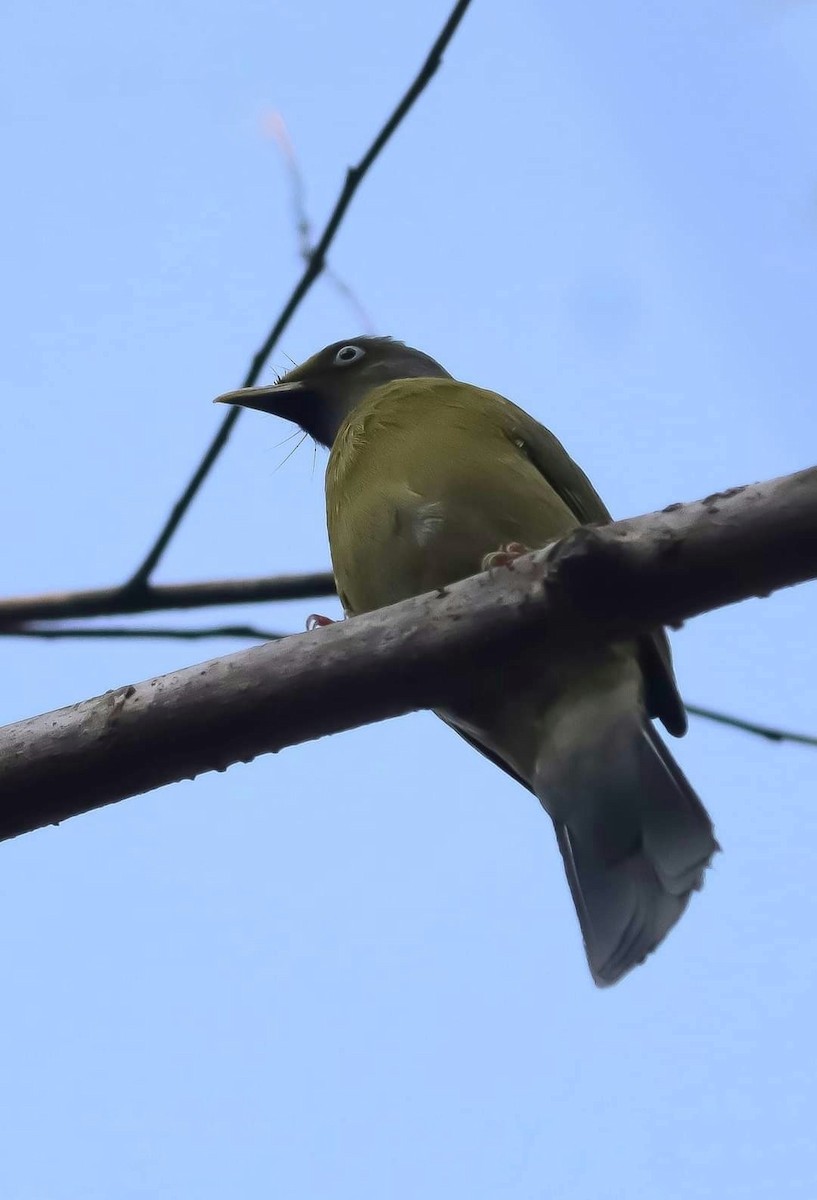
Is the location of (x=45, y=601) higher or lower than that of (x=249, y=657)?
higher

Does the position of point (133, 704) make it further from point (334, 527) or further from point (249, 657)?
point (334, 527)

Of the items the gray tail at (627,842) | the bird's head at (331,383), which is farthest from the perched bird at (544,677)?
the bird's head at (331,383)

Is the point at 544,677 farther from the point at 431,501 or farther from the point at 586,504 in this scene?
the point at 586,504

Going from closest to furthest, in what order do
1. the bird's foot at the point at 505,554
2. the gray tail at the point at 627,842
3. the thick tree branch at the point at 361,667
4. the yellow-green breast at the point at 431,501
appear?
the thick tree branch at the point at 361,667 < the bird's foot at the point at 505,554 < the gray tail at the point at 627,842 < the yellow-green breast at the point at 431,501

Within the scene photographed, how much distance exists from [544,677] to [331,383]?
2094mm

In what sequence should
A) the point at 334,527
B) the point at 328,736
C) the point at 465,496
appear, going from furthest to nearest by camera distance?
1. the point at 334,527
2. the point at 465,496
3. the point at 328,736

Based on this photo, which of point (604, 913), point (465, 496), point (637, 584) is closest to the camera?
point (637, 584)

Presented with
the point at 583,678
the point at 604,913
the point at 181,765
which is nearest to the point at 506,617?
the point at 181,765

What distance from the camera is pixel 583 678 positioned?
3.50m

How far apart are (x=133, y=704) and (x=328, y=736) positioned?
15.7 inches

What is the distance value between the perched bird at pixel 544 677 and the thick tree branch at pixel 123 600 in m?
0.35

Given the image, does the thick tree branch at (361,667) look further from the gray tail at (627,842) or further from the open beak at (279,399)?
the open beak at (279,399)

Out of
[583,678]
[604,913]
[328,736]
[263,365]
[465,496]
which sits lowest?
[604,913]

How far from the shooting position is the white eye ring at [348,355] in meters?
5.18
